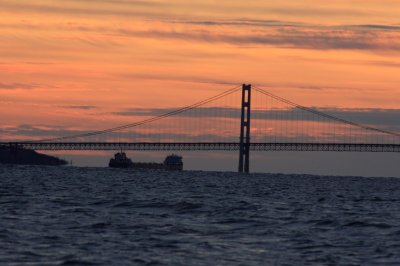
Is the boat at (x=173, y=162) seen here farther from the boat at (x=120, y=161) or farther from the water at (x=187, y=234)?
the water at (x=187, y=234)

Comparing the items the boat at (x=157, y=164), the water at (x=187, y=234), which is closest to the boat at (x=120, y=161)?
the boat at (x=157, y=164)

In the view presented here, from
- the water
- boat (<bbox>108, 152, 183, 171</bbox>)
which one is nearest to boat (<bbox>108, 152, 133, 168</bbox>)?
boat (<bbox>108, 152, 183, 171</bbox>)

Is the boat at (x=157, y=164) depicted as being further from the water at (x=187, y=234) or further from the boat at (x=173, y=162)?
the water at (x=187, y=234)

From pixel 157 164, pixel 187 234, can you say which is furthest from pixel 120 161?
pixel 187 234

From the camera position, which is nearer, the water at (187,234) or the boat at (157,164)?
the water at (187,234)

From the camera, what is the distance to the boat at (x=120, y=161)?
179m

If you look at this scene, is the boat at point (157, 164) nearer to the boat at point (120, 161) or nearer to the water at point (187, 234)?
the boat at point (120, 161)

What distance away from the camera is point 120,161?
18100cm

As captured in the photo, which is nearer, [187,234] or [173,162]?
[187,234]

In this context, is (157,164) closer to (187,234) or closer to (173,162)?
(173,162)

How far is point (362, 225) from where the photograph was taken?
117ft

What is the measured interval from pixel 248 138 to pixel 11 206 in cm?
10127

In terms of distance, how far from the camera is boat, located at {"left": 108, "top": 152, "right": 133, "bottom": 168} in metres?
179

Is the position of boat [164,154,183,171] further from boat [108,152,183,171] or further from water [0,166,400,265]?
water [0,166,400,265]
